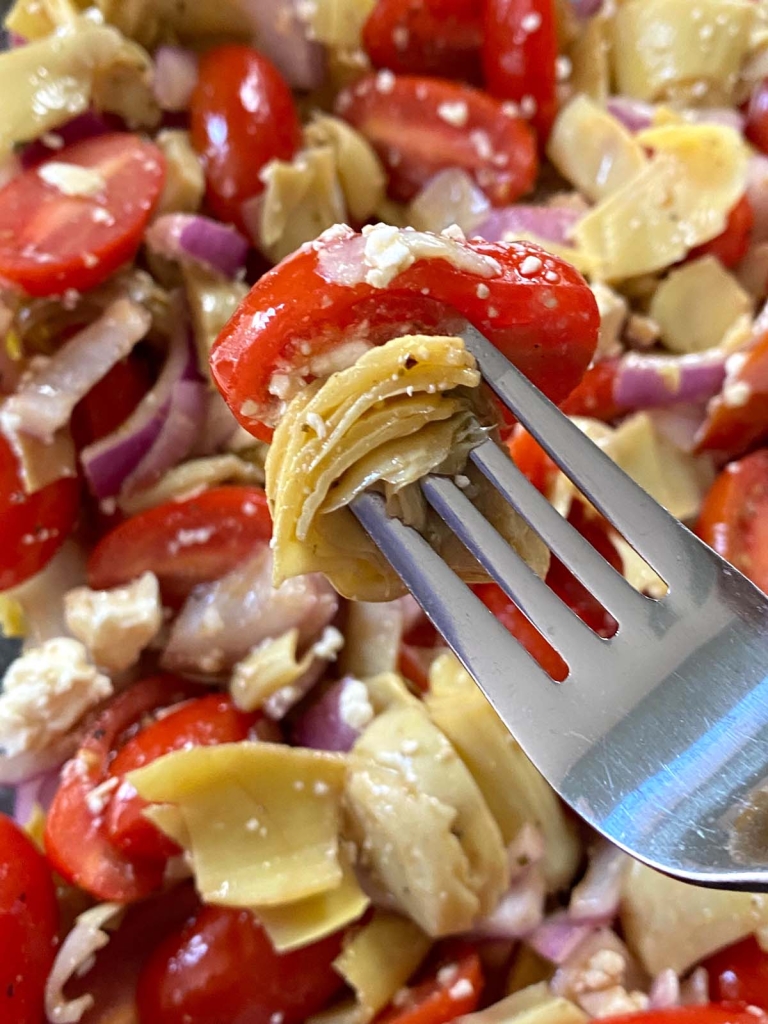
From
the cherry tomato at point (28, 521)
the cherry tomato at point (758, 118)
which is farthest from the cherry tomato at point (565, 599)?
the cherry tomato at point (758, 118)

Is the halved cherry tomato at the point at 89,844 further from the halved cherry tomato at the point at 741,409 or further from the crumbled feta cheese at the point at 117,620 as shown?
the halved cherry tomato at the point at 741,409

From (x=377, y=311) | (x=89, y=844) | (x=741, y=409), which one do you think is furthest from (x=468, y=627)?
(x=741, y=409)

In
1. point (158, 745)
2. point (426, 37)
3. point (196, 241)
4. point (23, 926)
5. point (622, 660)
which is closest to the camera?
point (622, 660)

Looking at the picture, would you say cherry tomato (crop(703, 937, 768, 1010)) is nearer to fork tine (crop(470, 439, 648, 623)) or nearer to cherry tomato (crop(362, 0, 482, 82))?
fork tine (crop(470, 439, 648, 623))

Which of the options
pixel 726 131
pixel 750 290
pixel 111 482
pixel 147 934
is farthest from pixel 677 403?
pixel 147 934

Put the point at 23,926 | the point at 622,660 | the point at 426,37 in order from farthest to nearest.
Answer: the point at 426,37 < the point at 23,926 < the point at 622,660

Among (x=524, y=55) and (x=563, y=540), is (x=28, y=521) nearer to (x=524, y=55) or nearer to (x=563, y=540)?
(x=563, y=540)

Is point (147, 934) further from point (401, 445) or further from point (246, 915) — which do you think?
point (401, 445)
